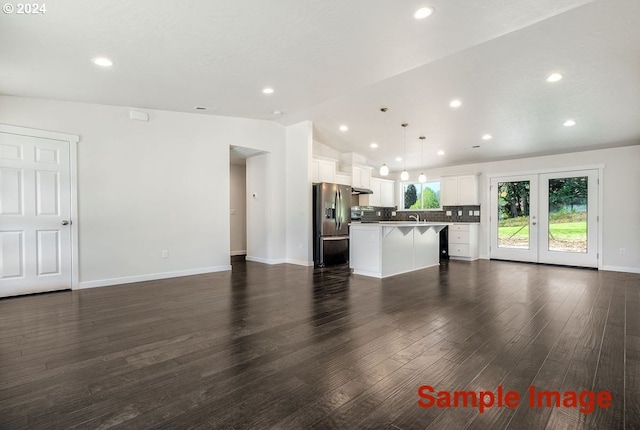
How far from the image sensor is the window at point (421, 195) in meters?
8.88

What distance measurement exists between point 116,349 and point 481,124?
6279 millimetres

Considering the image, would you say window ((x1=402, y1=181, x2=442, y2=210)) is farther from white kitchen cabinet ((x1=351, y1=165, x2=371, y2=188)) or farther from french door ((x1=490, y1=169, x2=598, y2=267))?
white kitchen cabinet ((x1=351, y1=165, x2=371, y2=188))

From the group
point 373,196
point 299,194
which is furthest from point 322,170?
point 373,196

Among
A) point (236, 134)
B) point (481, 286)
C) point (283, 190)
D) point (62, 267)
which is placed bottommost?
point (481, 286)

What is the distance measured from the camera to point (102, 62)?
332cm

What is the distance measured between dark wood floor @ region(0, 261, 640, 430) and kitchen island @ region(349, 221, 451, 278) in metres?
1.12

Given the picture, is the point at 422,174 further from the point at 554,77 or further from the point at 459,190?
the point at 459,190

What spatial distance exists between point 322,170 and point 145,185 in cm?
356

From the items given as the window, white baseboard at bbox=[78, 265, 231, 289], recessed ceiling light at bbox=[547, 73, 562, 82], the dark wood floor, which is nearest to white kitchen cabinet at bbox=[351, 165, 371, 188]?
the window

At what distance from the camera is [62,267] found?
4.38 m

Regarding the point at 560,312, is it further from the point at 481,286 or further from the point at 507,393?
the point at 507,393

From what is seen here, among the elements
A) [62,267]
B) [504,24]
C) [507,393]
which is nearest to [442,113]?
[504,24]

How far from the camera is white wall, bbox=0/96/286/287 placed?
4.52 meters

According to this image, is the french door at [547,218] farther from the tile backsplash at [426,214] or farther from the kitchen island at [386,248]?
the kitchen island at [386,248]
